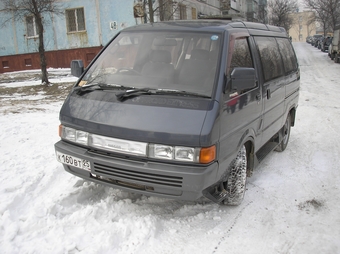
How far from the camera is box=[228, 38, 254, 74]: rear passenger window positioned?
11.7 ft

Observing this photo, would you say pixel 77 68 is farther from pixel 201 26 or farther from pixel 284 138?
pixel 284 138

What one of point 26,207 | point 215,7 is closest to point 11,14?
point 215,7

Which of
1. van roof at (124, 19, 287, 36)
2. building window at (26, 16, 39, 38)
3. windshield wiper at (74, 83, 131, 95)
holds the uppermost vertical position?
building window at (26, 16, 39, 38)

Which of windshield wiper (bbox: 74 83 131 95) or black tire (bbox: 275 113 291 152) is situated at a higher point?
windshield wiper (bbox: 74 83 131 95)

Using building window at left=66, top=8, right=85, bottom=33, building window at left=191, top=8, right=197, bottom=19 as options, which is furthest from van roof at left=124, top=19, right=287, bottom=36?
building window at left=191, top=8, right=197, bottom=19

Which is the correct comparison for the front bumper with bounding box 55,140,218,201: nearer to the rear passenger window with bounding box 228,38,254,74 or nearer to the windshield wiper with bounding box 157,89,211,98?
the windshield wiper with bounding box 157,89,211,98

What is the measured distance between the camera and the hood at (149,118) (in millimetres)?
2914

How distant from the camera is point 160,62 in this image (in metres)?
3.66

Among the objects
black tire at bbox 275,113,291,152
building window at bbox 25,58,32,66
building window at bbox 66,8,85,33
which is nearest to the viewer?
black tire at bbox 275,113,291,152

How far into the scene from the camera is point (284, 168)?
4988mm

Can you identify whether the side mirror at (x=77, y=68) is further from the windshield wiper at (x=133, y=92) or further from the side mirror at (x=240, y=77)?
the side mirror at (x=240, y=77)

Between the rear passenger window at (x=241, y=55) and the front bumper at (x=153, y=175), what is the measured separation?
115 centimetres

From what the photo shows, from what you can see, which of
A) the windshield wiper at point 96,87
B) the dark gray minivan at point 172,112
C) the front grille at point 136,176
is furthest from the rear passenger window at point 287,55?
the front grille at point 136,176

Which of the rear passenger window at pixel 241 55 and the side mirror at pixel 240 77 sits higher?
the rear passenger window at pixel 241 55
